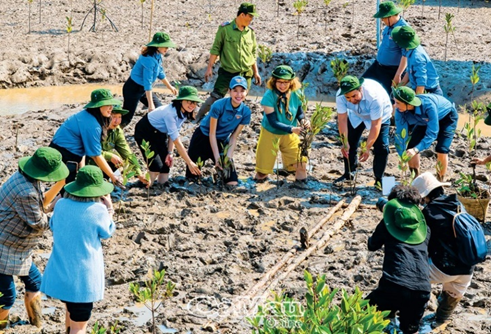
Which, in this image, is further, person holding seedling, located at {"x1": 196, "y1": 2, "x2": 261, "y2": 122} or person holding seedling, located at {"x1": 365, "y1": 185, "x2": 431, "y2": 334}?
person holding seedling, located at {"x1": 196, "y1": 2, "x2": 261, "y2": 122}

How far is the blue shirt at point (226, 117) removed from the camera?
8.23m

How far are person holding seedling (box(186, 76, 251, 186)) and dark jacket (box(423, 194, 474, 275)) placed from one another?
120 inches

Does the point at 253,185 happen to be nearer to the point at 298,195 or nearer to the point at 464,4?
the point at 298,195

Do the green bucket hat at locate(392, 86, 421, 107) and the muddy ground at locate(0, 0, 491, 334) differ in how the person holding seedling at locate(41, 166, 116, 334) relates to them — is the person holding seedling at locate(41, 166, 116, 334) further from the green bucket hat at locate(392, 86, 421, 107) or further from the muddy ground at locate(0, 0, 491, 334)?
the green bucket hat at locate(392, 86, 421, 107)

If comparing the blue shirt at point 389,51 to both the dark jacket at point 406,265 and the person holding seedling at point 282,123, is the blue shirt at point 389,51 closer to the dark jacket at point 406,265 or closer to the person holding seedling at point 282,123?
the person holding seedling at point 282,123

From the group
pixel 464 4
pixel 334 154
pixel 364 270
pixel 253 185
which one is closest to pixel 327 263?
pixel 364 270

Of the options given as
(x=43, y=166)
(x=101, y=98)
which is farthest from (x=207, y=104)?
(x=43, y=166)

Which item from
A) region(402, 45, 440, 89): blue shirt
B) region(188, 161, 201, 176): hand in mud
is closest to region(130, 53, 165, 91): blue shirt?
region(188, 161, 201, 176): hand in mud

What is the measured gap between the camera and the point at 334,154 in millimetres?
9789

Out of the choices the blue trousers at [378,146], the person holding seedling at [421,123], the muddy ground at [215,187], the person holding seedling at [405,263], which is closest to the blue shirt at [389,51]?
the muddy ground at [215,187]

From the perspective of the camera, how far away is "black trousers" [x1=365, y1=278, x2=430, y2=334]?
203 inches

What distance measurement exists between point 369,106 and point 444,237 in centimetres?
269

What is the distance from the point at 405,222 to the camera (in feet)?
17.0

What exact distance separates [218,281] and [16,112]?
23.2 feet
